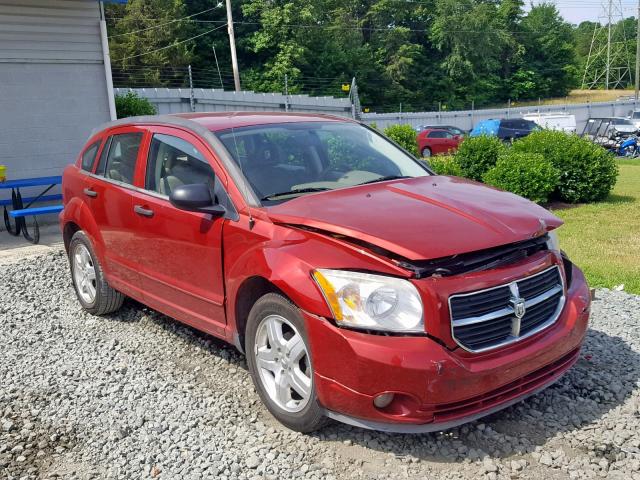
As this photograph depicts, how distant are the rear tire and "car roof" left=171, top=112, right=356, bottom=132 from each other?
170 centimetres

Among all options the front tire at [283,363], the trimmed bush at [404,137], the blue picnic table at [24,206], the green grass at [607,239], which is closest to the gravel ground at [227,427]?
the front tire at [283,363]

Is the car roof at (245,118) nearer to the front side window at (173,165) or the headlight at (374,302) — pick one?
the front side window at (173,165)

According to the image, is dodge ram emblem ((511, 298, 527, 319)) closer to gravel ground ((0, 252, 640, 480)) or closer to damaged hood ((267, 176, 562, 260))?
damaged hood ((267, 176, 562, 260))

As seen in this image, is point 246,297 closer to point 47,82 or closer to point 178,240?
point 178,240

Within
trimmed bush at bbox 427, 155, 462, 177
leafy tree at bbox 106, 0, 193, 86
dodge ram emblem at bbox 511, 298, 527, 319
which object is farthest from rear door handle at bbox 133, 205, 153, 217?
leafy tree at bbox 106, 0, 193, 86

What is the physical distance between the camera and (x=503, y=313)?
3342 mm

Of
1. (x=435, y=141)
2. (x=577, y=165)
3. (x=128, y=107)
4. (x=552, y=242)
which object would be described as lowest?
(x=435, y=141)

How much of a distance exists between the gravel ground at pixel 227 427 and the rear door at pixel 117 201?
60 centimetres

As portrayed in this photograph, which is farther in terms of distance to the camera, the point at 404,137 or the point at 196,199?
the point at 404,137

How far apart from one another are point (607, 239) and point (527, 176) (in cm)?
241

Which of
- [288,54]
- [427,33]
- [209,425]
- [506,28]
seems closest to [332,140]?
[209,425]

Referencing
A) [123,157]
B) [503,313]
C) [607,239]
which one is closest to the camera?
[503,313]

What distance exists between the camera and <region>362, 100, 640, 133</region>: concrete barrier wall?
4148 centimetres

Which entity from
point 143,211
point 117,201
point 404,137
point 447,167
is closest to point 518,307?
point 143,211
